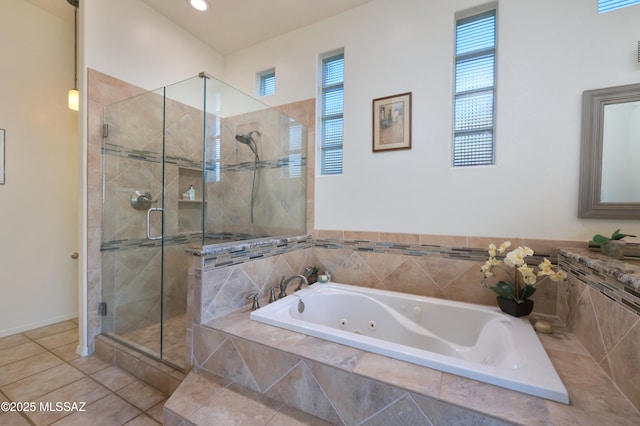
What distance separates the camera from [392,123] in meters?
2.13

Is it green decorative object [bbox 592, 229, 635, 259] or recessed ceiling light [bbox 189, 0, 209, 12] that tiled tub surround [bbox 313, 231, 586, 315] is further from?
recessed ceiling light [bbox 189, 0, 209, 12]

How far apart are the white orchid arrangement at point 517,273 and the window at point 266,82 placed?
2.62 m

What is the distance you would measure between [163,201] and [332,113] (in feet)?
5.71

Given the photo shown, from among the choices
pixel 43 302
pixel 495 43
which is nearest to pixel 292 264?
pixel 495 43

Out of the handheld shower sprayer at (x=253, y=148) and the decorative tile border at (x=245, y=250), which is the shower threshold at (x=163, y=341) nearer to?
the decorative tile border at (x=245, y=250)

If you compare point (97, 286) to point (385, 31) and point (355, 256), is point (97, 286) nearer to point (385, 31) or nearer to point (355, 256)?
point (355, 256)

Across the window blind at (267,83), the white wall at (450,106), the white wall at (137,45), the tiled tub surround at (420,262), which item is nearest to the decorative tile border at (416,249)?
the tiled tub surround at (420,262)

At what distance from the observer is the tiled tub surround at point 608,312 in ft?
3.04

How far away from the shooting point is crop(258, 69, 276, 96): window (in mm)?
2868

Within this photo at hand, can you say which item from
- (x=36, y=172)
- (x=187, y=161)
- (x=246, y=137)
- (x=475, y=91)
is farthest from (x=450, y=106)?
(x=36, y=172)

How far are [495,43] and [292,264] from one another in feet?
7.53

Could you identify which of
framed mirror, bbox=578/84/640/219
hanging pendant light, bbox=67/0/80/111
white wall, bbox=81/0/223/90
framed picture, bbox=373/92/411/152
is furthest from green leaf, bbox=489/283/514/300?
hanging pendant light, bbox=67/0/80/111

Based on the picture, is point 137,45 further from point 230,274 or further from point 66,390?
point 66,390

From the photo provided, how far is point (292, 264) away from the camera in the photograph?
224cm
